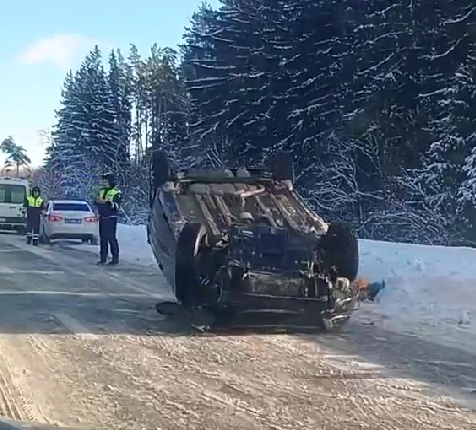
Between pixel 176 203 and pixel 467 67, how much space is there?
780 inches

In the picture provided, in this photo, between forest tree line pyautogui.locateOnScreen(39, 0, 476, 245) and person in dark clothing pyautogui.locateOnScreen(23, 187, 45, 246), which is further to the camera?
forest tree line pyautogui.locateOnScreen(39, 0, 476, 245)

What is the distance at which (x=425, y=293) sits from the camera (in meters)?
12.0

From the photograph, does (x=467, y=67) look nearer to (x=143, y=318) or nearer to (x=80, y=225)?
(x=80, y=225)

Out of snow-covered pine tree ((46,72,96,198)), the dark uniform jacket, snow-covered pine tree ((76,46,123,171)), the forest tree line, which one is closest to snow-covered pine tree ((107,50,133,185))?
snow-covered pine tree ((76,46,123,171))

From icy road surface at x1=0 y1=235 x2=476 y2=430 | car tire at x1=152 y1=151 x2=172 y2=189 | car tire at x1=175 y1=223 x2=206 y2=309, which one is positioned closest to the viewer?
icy road surface at x1=0 y1=235 x2=476 y2=430

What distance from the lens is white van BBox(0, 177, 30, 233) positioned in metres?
33.4

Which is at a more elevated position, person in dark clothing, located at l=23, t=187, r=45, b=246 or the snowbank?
person in dark clothing, located at l=23, t=187, r=45, b=246

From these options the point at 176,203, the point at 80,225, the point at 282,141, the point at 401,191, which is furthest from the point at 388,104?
the point at 176,203

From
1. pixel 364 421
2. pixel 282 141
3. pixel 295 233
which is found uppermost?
pixel 282 141

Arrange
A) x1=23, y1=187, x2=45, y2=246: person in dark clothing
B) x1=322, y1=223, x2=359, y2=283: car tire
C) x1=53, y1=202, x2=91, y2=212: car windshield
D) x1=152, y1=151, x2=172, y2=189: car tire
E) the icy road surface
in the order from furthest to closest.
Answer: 1. x1=53, y1=202, x2=91, y2=212: car windshield
2. x1=23, y1=187, x2=45, y2=246: person in dark clothing
3. x1=152, y1=151, x2=172, y2=189: car tire
4. x1=322, y1=223, x2=359, y2=283: car tire
5. the icy road surface

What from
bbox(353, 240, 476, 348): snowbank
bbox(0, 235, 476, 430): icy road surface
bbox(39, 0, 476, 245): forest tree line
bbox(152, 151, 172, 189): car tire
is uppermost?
bbox(39, 0, 476, 245): forest tree line

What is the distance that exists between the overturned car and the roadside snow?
2.89 feet

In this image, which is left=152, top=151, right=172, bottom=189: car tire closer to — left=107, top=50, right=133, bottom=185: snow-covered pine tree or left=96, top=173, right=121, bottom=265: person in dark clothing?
left=96, top=173, right=121, bottom=265: person in dark clothing

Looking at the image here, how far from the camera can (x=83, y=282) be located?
1488 centimetres
